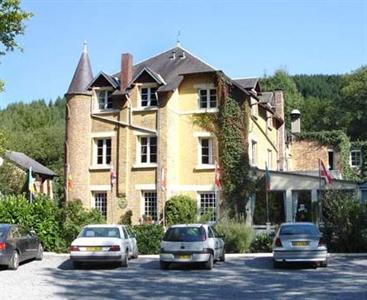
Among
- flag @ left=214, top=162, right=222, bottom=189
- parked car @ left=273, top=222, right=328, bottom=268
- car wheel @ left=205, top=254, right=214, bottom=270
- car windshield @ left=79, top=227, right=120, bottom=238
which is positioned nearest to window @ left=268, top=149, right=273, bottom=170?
flag @ left=214, top=162, right=222, bottom=189

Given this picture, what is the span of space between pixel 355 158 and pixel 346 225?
95.1 ft

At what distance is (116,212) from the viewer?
33.6m

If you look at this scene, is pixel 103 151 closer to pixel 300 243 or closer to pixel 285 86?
pixel 300 243

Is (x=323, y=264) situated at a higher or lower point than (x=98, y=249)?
lower

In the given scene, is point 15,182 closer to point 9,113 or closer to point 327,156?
point 327,156

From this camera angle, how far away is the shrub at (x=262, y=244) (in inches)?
998

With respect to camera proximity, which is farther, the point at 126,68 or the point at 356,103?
the point at 356,103

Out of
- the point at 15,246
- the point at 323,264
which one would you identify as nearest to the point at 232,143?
the point at 323,264

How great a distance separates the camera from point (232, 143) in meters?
33.1

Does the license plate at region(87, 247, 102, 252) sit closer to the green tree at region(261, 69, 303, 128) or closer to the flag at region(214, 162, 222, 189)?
the flag at region(214, 162, 222, 189)

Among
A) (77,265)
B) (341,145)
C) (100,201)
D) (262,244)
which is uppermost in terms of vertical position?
(341,145)

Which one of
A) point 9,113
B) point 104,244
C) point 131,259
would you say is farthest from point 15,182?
point 9,113

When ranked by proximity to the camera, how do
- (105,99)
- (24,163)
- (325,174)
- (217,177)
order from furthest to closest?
(24,163) < (105,99) < (217,177) < (325,174)

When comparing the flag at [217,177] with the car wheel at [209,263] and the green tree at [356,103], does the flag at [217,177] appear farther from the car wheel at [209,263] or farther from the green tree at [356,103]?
the green tree at [356,103]
